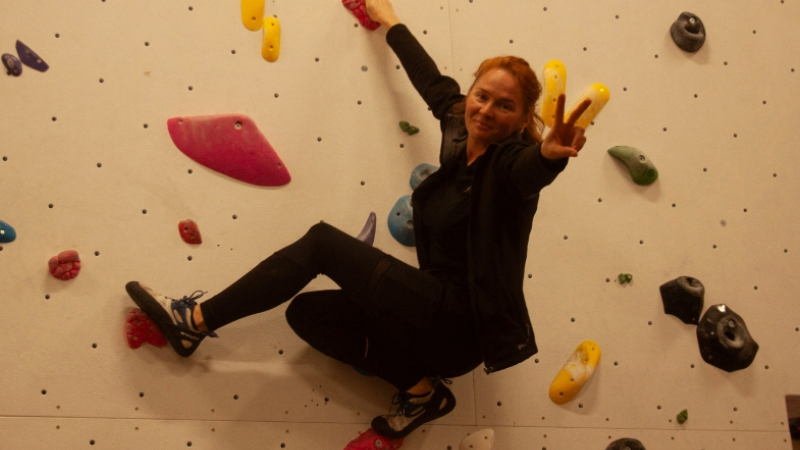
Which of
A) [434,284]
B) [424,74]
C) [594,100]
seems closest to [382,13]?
[424,74]

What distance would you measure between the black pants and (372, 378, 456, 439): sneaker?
0.08 m

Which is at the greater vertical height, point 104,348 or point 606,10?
point 606,10

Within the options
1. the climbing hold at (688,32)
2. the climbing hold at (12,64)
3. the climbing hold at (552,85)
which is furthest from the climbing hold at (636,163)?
the climbing hold at (12,64)

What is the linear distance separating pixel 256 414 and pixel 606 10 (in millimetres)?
1445

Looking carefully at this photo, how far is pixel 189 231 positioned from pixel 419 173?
1.92 feet

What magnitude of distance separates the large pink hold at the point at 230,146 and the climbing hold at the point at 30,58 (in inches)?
12.5

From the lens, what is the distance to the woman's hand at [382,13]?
5.24 feet

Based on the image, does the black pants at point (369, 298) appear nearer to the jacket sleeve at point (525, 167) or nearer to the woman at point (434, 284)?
the woman at point (434, 284)

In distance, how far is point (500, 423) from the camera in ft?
5.27

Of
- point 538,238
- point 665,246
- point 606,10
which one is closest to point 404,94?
point 538,238

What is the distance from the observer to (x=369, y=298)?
51.6 inches

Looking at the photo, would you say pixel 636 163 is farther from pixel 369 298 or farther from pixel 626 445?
pixel 369 298

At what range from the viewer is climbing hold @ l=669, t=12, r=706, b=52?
1808 mm

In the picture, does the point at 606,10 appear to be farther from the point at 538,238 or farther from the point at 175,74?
the point at 175,74
